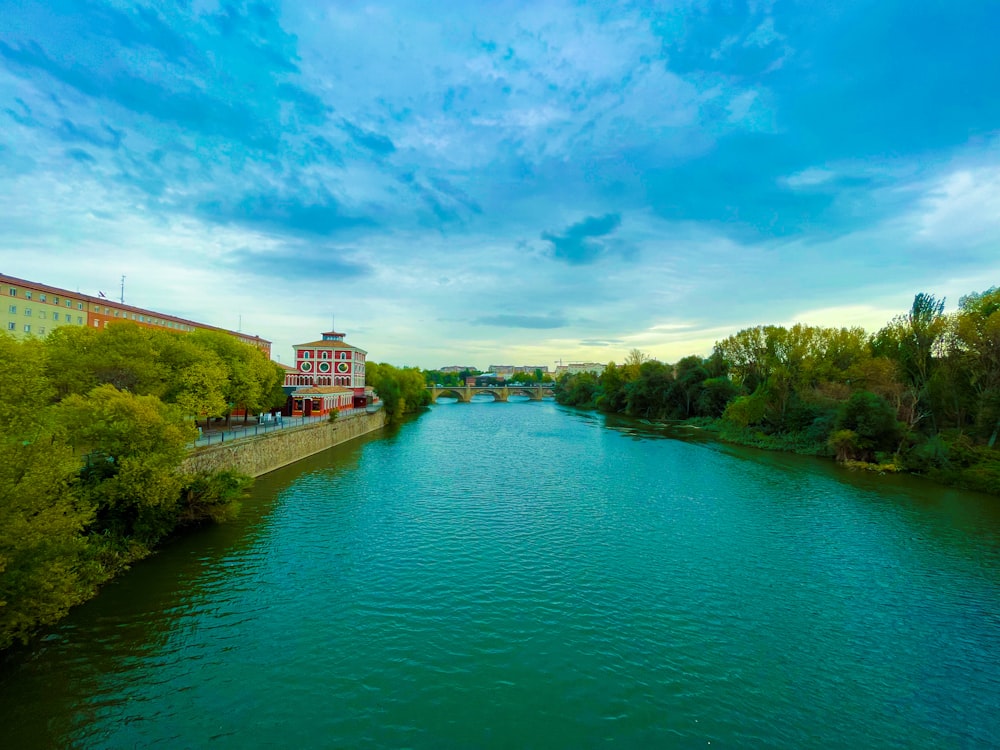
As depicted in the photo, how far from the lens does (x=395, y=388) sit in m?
78.4

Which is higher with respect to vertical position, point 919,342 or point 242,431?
point 919,342

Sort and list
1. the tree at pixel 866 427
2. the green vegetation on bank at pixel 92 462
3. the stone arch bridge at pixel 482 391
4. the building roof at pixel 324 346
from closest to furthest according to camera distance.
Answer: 1. the green vegetation on bank at pixel 92 462
2. the tree at pixel 866 427
3. the building roof at pixel 324 346
4. the stone arch bridge at pixel 482 391

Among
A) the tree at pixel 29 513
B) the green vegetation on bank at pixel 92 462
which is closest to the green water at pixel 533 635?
the green vegetation on bank at pixel 92 462

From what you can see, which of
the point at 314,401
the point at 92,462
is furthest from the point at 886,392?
the point at 314,401

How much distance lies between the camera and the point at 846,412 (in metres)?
41.1

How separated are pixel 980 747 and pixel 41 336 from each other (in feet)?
288

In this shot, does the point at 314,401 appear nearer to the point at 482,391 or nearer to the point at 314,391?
the point at 314,391

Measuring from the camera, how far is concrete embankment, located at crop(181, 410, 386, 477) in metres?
25.8

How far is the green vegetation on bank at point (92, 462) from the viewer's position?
437 inches

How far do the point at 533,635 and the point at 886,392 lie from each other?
146 feet

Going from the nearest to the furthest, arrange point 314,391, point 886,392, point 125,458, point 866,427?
point 125,458
point 866,427
point 886,392
point 314,391

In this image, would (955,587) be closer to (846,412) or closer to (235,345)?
(846,412)

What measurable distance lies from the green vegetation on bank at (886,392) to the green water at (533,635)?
13.8 metres

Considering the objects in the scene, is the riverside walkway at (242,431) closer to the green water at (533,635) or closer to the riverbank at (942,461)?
the green water at (533,635)
